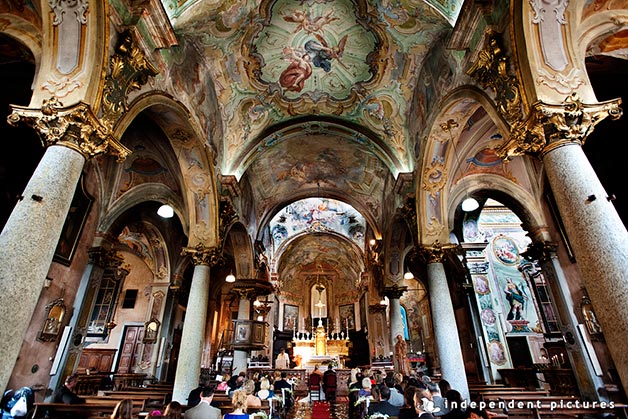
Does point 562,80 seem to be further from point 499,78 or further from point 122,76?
point 122,76

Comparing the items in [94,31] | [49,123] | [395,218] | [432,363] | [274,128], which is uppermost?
[274,128]

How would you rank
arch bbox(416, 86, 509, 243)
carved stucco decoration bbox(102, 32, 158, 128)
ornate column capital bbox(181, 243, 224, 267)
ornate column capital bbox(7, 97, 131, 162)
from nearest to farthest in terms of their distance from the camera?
ornate column capital bbox(7, 97, 131, 162) → carved stucco decoration bbox(102, 32, 158, 128) → arch bbox(416, 86, 509, 243) → ornate column capital bbox(181, 243, 224, 267)

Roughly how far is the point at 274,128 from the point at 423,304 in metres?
15.5

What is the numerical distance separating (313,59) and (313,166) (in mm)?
5134

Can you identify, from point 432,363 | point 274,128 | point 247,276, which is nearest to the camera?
point 274,128

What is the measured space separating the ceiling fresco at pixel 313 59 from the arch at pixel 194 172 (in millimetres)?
1273

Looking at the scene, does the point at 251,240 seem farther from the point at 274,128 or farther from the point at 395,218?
the point at 395,218

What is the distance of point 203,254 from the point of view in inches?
334

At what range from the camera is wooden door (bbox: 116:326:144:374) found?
14.8 m

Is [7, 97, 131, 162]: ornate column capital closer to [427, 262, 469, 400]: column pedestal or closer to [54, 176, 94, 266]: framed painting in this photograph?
[54, 176, 94, 266]: framed painting

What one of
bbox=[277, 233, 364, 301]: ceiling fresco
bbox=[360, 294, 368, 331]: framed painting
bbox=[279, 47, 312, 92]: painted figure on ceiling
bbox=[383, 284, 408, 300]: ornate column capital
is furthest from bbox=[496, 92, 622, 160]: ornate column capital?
bbox=[360, 294, 368, 331]: framed painting

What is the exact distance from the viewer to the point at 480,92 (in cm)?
558

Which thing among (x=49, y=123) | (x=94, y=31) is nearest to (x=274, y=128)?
(x=94, y=31)

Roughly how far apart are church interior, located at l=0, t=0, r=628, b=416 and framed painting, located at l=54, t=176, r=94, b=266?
0.21 feet
